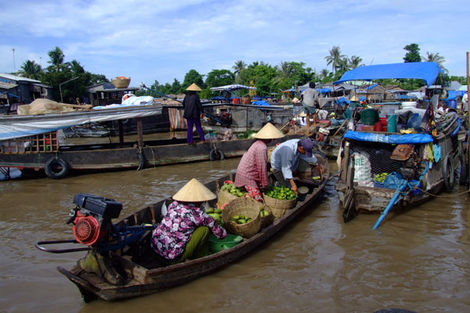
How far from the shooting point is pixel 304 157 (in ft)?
22.1

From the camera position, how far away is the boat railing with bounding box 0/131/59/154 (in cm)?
859

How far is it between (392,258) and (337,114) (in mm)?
11302

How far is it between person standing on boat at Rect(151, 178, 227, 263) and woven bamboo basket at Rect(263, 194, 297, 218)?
1740 millimetres

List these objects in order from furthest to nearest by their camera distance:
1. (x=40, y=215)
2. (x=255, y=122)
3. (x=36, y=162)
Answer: (x=255, y=122)
(x=36, y=162)
(x=40, y=215)

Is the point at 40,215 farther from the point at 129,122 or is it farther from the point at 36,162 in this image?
the point at 129,122

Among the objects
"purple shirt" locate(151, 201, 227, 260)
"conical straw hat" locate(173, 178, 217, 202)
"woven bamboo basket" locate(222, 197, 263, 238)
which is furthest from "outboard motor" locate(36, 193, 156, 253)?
"woven bamboo basket" locate(222, 197, 263, 238)

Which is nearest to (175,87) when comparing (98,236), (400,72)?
(400,72)

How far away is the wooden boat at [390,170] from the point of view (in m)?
5.77

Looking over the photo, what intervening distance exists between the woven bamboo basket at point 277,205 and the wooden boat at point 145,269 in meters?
0.43

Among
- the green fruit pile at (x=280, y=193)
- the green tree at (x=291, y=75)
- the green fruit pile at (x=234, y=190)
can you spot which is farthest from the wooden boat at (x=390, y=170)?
the green tree at (x=291, y=75)

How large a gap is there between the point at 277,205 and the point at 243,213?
2.29ft

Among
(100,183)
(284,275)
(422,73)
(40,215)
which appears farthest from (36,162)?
(422,73)

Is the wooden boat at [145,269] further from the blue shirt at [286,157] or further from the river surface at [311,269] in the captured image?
the blue shirt at [286,157]

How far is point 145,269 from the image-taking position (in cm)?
339
